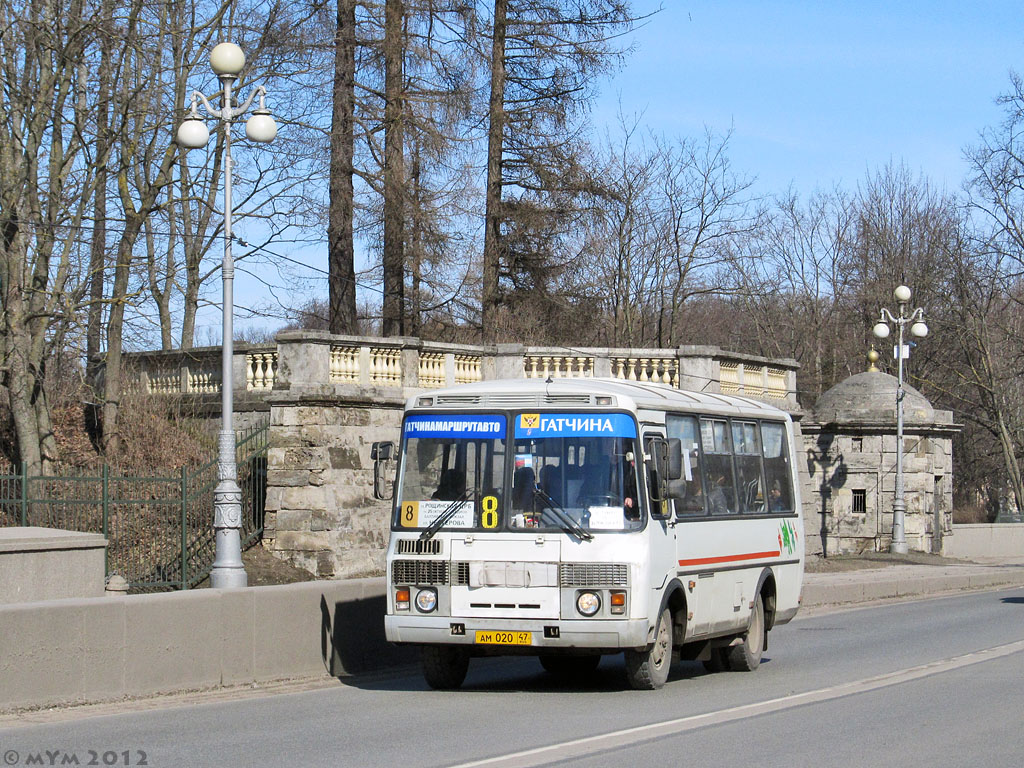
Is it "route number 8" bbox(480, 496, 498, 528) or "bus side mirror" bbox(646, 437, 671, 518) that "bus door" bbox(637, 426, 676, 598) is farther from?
"route number 8" bbox(480, 496, 498, 528)

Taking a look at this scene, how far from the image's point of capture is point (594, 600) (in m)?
12.1

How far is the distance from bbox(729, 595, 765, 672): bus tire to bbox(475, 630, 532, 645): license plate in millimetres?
3819

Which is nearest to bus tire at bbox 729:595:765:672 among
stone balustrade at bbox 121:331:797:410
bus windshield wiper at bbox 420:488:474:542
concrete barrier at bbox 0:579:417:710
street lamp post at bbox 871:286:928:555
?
concrete barrier at bbox 0:579:417:710

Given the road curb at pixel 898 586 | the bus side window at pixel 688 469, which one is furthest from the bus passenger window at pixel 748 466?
the road curb at pixel 898 586

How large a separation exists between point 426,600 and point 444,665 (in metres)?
0.89

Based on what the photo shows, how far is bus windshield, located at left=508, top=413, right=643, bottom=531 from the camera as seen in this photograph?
12328 mm

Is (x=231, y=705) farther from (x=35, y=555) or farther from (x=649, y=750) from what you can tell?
(x=35, y=555)

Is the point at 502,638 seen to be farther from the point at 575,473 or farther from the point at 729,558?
the point at 729,558

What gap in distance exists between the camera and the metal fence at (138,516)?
19781mm

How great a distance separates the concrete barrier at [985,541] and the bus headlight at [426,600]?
33533 mm

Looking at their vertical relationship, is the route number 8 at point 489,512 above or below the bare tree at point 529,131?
below

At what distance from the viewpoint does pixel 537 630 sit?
12.1 metres

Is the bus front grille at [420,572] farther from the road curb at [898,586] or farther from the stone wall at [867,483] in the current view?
the stone wall at [867,483]

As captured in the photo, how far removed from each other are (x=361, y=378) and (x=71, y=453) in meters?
6.52
